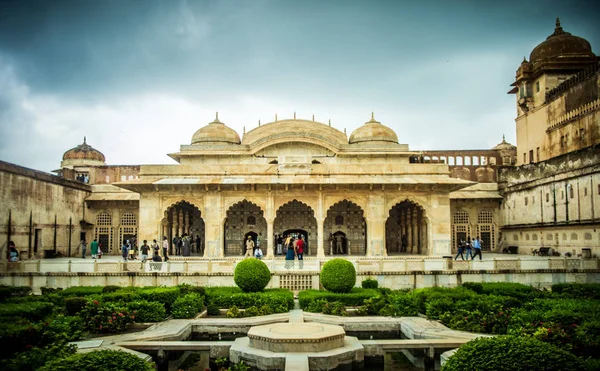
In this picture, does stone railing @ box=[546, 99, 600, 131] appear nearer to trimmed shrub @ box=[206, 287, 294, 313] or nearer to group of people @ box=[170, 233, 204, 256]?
trimmed shrub @ box=[206, 287, 294, 313]

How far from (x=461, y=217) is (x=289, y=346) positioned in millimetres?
22346

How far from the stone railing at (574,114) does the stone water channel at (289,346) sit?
1992 cm

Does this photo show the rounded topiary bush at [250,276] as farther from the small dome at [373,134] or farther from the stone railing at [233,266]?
the small dome at [373,134]

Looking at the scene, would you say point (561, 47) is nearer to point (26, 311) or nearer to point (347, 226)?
point (347, 226)

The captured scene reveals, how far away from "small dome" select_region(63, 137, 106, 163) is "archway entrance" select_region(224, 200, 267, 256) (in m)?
18.0

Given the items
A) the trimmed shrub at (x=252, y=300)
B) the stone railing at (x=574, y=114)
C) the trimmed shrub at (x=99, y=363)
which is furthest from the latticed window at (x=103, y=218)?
the stone railing at (x=574, y=114)

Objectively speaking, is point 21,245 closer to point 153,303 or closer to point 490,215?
point 153,303

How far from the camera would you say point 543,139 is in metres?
30.9

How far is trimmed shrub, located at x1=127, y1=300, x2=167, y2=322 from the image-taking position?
11.3 metres

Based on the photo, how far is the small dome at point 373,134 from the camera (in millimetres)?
29719

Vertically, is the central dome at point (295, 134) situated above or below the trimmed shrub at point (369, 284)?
above

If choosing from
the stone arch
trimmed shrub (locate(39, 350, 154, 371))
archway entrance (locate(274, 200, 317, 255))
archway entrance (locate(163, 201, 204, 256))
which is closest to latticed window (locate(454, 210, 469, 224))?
the stone arch

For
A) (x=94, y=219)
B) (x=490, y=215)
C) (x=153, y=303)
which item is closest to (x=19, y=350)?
(x=153, y=303)

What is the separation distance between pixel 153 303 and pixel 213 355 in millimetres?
3233
